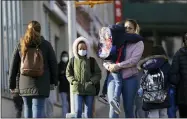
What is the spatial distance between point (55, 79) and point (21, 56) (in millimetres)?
669

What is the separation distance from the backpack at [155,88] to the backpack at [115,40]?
2.12ft

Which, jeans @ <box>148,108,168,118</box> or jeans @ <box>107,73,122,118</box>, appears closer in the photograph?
jeans @ <box>107,73,122,118</box>

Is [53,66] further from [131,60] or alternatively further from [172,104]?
[172,104]

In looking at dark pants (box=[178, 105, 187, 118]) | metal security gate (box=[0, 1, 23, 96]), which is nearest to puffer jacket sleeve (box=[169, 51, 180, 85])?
dark pants (box=[178, 105, 187, 118])

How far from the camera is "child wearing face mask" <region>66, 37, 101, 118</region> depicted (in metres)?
12.3

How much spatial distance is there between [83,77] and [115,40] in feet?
4.06

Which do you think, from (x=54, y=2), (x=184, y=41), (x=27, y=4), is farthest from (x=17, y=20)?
(x=184, y=41)

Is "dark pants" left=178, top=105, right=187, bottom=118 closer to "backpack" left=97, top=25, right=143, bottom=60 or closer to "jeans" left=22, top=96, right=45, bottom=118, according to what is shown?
"backpack" left=97, top=25, right=143, bottom=60

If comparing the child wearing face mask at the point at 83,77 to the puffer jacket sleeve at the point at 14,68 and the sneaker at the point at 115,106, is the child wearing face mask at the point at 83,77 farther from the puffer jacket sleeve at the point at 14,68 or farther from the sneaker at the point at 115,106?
the puffer jacket sleeve at the point at 14,68

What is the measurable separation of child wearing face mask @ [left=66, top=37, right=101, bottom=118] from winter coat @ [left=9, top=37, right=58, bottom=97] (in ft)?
4.05

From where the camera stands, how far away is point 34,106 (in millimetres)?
10805

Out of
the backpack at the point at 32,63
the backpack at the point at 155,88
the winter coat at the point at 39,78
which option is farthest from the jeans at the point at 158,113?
the backpack at the point at 32,63

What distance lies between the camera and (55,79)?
11102 mm

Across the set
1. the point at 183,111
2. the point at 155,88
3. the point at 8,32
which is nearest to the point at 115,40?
the point at 155,88
